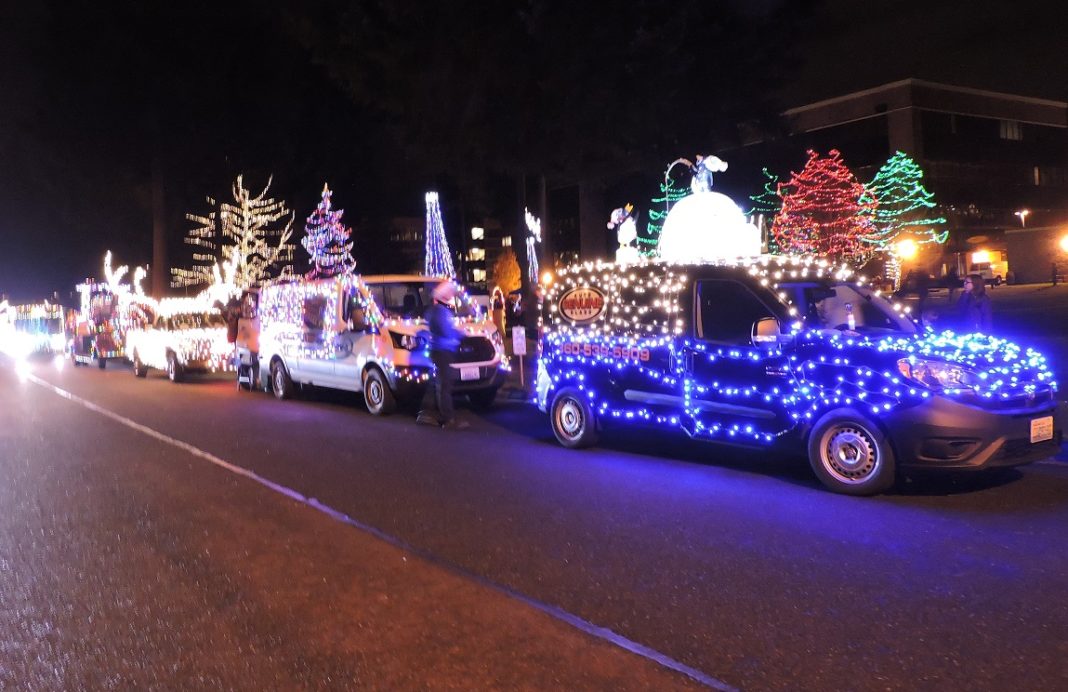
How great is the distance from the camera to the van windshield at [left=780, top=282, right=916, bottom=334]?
8953 mm

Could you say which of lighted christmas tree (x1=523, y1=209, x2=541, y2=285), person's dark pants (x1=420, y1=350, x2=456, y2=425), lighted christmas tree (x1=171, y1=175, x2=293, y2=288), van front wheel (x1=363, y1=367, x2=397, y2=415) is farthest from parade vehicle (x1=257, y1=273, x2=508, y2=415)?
lighted christmas tree (x1=171, y1=175, x2=293, y2=288)

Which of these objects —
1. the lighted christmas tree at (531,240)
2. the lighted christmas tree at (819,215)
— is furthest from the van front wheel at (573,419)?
the lighted christmas tree at (819,215)

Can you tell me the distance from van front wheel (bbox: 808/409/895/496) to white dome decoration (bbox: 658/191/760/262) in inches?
390

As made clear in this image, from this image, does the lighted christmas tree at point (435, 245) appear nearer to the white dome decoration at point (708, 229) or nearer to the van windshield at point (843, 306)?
the white dome decoration at point (708, 229)

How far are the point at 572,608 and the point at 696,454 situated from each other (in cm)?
511

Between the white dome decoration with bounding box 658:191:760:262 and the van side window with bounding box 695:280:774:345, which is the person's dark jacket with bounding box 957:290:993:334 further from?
the van side window with bounding box 695:280:774:345

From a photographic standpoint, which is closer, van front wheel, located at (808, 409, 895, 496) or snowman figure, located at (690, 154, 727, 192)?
van front wheel, located at (808, 409, 895, 496)

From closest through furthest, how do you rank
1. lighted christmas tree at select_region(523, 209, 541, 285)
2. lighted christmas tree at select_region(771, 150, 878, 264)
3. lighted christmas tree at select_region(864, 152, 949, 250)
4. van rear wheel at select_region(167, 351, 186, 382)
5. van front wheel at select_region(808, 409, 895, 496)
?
van front wheel at select_region(808, 409, 895, 496), van rear wheel at select_region(167, 351, 186, 382), lighted christmas tree at select_region(523, 209, 541, 285), lighted christmas tree at select_region(771, 150, 878, 264), lighted christmas tree at select_region(864, 152, 949, 250)

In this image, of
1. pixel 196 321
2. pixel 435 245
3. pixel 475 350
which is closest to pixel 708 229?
pixel 475 350

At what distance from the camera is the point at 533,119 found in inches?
760

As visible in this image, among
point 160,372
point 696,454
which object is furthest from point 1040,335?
point 160,372

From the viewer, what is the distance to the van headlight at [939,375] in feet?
24.1

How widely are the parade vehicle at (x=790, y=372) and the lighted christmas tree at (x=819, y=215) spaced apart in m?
36.3

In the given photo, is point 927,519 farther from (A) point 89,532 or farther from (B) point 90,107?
(B) point 90,107
